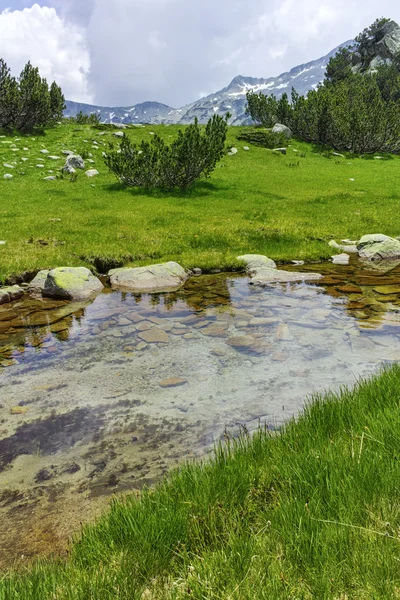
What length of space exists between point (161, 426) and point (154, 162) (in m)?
27.4

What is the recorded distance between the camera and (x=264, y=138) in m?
52.3

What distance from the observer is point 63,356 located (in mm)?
8641

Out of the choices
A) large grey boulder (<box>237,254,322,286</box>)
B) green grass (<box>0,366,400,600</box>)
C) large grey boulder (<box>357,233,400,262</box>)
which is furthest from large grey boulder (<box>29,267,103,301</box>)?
large grey boulder (<box>357,233,400,262</box>)

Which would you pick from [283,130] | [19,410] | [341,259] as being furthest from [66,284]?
[283,130]

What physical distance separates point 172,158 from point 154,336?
905 inches

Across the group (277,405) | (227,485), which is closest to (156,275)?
(277,405)

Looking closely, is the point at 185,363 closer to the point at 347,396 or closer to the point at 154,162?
the point at 347,396

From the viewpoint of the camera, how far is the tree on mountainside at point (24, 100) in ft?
149

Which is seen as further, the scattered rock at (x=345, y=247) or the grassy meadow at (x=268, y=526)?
the scattered rock at (x=345, y=247)

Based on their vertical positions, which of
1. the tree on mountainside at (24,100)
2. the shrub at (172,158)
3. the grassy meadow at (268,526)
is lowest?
the grassy meadow at (268,526)

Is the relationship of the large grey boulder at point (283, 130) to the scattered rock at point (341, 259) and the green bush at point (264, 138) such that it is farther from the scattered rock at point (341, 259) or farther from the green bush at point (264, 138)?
the scattered rock at point (341, 259)

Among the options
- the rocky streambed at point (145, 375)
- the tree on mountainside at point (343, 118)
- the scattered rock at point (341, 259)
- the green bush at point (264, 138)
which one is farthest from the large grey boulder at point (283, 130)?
the rocky streambed at point (145, 375)

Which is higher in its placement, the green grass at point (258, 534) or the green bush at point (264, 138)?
the green bush at point (264, 138)

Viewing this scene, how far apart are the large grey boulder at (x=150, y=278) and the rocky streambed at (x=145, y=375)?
0.59 m
